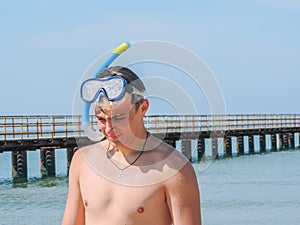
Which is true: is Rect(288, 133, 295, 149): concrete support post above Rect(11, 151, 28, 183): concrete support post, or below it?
below

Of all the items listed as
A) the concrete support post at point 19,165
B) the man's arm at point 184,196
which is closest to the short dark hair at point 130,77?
the man's arm at point 184,196

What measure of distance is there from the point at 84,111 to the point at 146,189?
0.30m

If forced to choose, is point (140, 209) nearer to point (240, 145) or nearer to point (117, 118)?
point (117, 118)

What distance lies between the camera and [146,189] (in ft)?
8.87

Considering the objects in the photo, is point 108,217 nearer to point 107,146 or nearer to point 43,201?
point 107,146

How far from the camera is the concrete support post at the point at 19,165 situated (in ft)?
102

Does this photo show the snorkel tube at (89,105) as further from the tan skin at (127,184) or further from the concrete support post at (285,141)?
the concrete support post at (285,141)

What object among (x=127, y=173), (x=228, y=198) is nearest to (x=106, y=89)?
(x=127, y=173)

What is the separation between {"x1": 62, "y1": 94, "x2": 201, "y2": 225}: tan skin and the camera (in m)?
2.64

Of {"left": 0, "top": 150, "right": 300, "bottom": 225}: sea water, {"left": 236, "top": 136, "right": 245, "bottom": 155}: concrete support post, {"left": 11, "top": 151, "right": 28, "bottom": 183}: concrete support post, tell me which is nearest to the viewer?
{"left": 0, "top": 150, "right": 300, "bottom": 225}: sea water

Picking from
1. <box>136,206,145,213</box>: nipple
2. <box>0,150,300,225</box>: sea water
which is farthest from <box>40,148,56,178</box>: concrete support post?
<box>136,206,145,213</box>: nipple

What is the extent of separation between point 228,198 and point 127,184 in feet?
70.0

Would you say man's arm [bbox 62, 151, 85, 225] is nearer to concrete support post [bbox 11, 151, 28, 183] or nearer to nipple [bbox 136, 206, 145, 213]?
nipple [bbox 136, 206, 145, 213]

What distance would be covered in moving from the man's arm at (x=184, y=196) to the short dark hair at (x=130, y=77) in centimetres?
24
